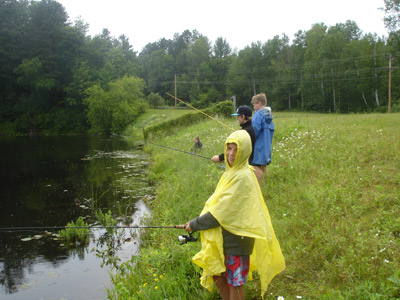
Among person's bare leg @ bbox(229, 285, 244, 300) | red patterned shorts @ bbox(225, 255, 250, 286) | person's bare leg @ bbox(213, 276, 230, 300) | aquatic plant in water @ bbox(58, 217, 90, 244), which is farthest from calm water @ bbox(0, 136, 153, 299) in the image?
red patterned shorts @ bbox(225, 255, 250, 286)

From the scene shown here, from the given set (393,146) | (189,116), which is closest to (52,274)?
(393,146)

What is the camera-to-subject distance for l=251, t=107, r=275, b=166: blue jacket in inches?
209

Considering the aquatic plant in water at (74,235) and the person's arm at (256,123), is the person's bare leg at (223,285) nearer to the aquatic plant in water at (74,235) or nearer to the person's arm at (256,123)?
the person's arm at (256,123)

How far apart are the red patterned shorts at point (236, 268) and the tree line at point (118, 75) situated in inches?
1317

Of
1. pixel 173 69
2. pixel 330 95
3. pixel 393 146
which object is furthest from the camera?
pixel 173 69

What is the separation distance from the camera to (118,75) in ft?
163

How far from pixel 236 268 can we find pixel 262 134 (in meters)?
3.03

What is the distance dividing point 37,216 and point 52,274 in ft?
10.7

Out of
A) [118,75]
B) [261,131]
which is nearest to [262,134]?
[261,131]

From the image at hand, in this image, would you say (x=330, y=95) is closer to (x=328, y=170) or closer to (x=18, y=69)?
(x=328, y=170)

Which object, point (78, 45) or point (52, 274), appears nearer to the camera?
point (52, 274)

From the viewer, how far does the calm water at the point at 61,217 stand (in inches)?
207

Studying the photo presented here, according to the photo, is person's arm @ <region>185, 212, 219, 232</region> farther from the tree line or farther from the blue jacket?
the tree line

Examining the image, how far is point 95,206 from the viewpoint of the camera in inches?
351
